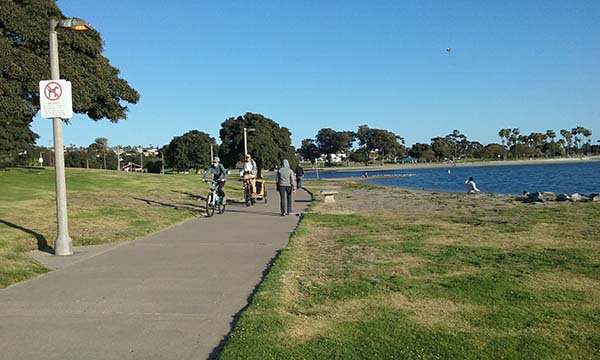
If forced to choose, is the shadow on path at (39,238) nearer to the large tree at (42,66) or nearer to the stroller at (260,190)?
the large tree at (42,66)

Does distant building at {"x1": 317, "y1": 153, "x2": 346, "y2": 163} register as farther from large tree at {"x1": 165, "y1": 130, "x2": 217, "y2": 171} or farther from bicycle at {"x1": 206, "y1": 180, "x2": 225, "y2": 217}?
bicycle at {"x1": 206, "y1": 180, "x2": 225, "y2": 217}

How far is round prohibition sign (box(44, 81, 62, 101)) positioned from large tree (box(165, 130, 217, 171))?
266ft

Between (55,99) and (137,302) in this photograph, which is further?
(55,99)

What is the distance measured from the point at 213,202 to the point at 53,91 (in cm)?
704

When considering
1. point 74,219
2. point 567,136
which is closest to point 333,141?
point 567,136

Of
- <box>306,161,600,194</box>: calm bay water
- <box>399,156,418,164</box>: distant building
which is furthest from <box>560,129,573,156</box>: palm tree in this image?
<box>306,161,600,194</box>: calm bay water

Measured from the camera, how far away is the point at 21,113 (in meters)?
17.4

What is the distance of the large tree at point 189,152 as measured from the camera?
296 ft

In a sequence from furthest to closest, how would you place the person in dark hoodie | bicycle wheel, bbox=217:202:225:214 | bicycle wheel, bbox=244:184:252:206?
bicycle wheel, bbox=244:184:252:206 < bicycle wheel, bbox=217:202:225:214 < the person in dark hoodie

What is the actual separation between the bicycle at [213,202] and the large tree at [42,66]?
6721mm

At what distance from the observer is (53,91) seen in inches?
344

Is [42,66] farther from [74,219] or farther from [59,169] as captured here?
[59,169]

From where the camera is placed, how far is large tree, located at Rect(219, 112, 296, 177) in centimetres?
6084

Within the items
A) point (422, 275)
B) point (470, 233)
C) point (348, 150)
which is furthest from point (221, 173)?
point (348, 150)
